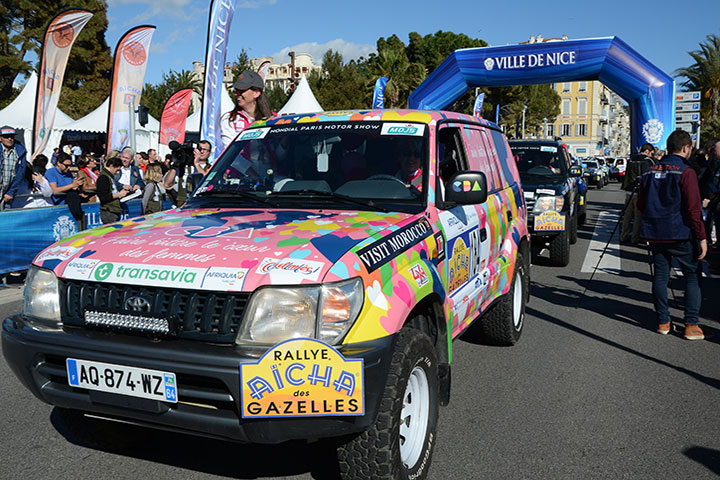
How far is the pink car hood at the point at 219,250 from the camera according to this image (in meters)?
2.65

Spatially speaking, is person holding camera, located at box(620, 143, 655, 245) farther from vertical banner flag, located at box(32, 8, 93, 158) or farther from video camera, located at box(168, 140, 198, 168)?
vertical banner flag, located at box(32, 8, 93, 158)

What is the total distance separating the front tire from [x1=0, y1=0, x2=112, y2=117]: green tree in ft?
128

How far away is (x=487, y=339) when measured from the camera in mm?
5762

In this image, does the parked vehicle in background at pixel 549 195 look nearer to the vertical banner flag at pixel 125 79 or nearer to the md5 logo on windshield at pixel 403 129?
the md5 logo on windshield at pixel 403 129

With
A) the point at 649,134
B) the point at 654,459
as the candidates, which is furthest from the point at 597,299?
the point at 649,134

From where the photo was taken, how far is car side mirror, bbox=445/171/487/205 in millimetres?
3738

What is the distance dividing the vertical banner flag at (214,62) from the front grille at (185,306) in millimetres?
8918

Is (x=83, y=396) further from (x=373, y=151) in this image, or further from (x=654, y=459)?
(x=654, y=459)

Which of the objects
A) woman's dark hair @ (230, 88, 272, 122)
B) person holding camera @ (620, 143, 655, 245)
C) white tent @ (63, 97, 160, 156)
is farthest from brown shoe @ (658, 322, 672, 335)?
white tent @ (63, 97, 160, 156)

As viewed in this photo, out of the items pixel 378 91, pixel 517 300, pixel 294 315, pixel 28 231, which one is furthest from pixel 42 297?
pixel 378 91

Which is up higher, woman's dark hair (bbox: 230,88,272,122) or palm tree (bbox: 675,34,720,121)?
palm tree (bbox: 675,34,720,121)

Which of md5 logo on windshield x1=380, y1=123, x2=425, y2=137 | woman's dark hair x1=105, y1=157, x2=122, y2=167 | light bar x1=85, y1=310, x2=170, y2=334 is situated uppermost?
woman's dark hair x1=105, y1=157, x2=122, y2=167

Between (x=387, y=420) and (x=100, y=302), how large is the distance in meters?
1.36

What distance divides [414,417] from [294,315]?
3.14 feet
